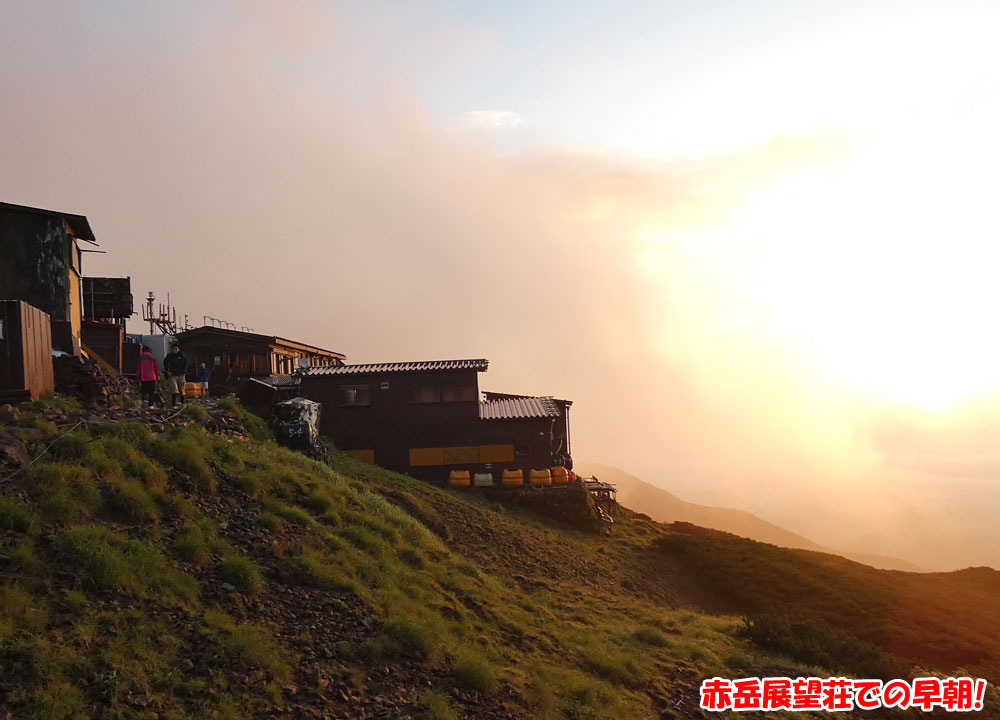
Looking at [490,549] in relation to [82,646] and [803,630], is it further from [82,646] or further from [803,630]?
[82,646]

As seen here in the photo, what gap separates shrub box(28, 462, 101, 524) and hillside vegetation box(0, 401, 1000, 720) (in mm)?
31

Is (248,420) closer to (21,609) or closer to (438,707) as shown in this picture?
(21,609)

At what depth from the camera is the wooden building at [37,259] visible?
22.4 meters

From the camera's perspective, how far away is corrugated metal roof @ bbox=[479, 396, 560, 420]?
36.8 metres

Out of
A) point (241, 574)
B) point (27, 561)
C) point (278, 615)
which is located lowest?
point (278, 615)

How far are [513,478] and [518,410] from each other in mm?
5266

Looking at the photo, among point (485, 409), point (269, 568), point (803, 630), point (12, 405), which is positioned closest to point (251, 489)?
point (269, 568)

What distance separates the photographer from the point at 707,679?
1477 cm

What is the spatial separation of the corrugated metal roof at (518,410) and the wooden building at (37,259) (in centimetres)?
2145

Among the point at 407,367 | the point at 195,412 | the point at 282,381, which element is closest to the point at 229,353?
the point at 282,381

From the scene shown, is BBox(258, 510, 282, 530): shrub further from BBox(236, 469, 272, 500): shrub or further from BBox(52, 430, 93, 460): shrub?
BBox(52, 430, 93, 460): shrub

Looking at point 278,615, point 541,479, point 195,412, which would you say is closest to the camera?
point 278,615

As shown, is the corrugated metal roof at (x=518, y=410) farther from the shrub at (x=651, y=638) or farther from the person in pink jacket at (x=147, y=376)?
the person in pink jacket at (x=147, y=376)

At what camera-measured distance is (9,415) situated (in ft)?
41.0
